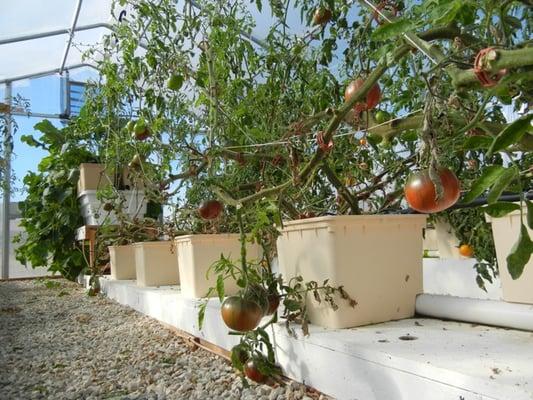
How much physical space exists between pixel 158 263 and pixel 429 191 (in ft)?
6.30

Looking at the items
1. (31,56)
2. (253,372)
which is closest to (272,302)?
(253,372)

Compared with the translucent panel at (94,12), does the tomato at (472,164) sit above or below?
below

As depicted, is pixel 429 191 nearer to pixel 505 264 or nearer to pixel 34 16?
pixel 505 264

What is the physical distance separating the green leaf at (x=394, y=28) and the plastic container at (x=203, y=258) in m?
1.27

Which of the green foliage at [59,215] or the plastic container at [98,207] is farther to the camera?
the green foliage at [59,215]

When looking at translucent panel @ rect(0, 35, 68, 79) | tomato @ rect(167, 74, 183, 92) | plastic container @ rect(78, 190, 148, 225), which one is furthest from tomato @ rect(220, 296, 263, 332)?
translucent panel @ rect(0, 35, 68, 79)

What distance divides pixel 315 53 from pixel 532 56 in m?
1.25

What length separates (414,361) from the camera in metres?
0.83

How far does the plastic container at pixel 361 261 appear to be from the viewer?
3.76 feet

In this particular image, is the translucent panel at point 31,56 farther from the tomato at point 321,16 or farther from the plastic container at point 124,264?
the tomato at point 321,16

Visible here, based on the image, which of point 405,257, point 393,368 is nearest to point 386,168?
point 405,257

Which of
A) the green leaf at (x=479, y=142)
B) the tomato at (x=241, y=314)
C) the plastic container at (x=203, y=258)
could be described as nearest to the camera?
the green leaf at (x=479, y=142)

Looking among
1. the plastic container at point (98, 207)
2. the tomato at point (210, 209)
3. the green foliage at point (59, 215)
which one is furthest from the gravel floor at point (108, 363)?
the green foliage at point (59, 215)

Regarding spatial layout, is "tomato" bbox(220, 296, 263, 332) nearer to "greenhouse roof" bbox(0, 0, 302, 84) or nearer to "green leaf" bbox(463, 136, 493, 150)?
"green leaf" bbox(463, 136, 493, 150)
